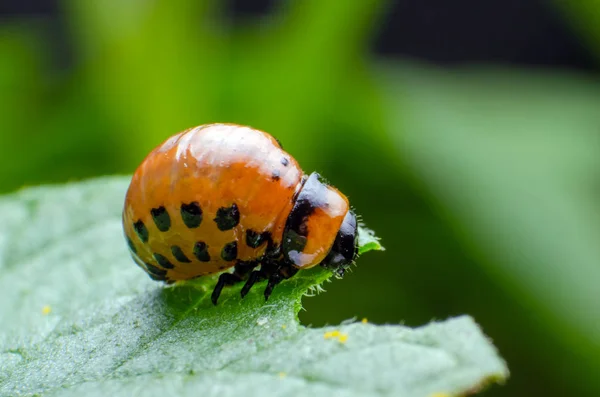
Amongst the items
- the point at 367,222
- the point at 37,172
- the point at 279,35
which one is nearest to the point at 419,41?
the point at 279,35

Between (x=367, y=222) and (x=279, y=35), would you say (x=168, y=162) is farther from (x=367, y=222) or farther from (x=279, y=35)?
(x=279, y=35)

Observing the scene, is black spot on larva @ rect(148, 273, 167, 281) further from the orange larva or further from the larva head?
the larva head

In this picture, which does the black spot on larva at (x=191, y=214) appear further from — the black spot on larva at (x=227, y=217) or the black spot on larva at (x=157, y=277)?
the black spot on larva at (x=157, y=277)

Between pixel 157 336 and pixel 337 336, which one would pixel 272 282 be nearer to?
pixel 157 336

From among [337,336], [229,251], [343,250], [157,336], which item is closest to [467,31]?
[343,250]

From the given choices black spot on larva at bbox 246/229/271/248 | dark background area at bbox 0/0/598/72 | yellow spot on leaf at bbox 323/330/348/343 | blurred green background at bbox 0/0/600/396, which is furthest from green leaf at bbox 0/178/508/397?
dark background area at bbox 0/0/598/72

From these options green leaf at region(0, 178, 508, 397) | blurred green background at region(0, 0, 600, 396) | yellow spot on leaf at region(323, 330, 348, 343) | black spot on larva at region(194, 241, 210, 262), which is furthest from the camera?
blurred green background at region(0, 0, 600, 396)

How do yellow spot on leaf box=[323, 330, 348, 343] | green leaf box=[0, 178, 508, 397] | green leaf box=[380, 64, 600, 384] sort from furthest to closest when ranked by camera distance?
green leaf box=[380, 64, 600, 384] < yellow spot on leaf box=[323, 330, 348, 343] < green leaf box=[0, 178, 508, 397]
